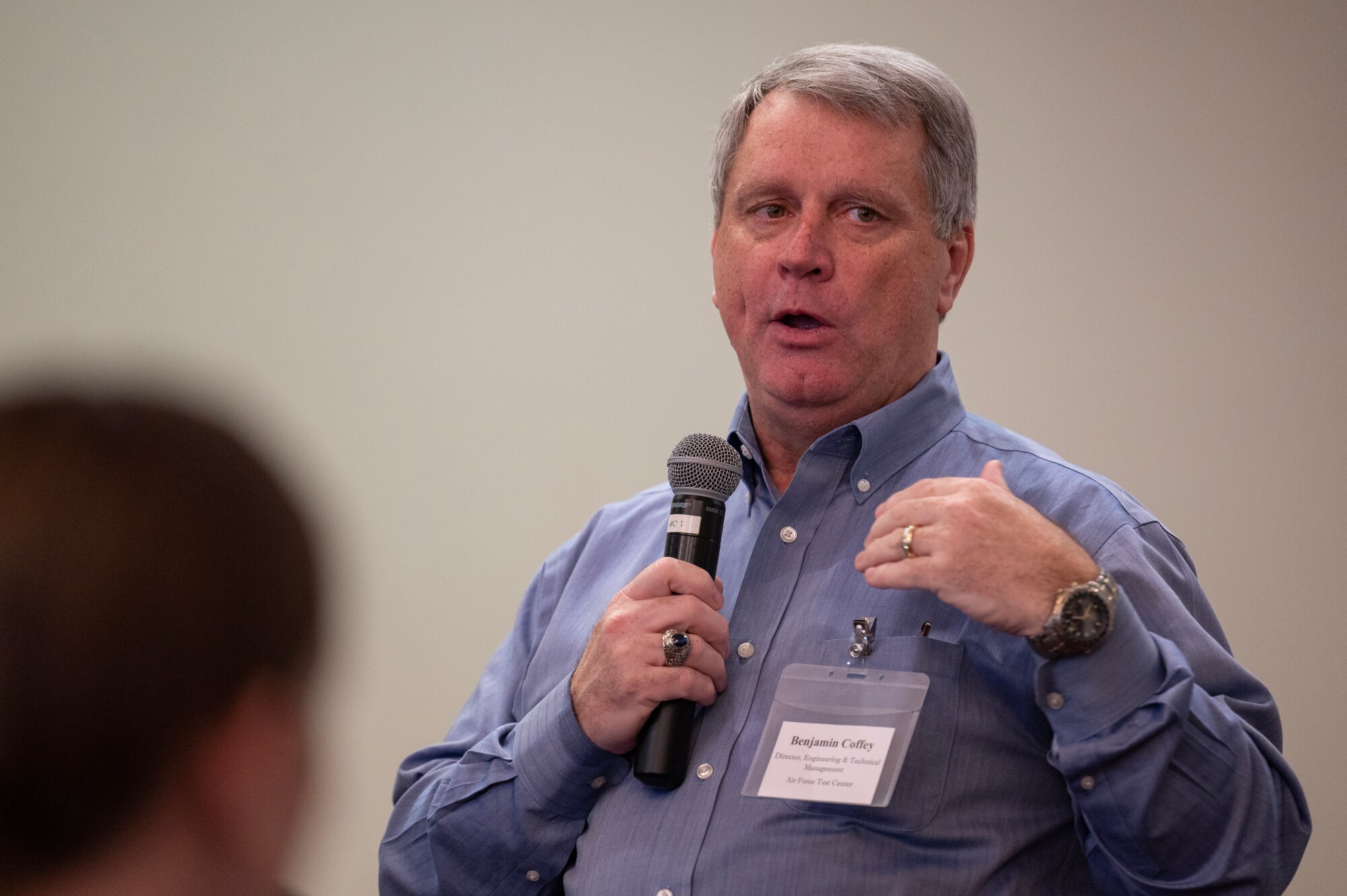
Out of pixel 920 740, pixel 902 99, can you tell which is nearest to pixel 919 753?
pixel 920 740

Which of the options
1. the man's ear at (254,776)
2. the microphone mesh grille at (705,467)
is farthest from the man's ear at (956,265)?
the man's ear at (254,776)

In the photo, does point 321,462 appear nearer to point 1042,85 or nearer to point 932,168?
point 932,168

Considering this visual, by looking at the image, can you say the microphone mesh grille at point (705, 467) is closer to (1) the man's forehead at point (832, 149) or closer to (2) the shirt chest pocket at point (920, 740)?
(2) the shirt chest pocket at point (920, 740)

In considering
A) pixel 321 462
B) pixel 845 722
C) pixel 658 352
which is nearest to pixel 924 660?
pixel 845 722

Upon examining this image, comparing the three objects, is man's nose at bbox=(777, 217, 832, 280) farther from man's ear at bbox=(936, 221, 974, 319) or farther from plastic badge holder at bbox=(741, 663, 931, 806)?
plastic badge holder at bbox=(741, 663, 931, 806)

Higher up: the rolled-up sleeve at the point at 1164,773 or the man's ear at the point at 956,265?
the man's ear at the point at 956,265

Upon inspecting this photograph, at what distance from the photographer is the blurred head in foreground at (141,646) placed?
61 centimetres

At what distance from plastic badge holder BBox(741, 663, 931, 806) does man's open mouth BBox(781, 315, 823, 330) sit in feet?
1.78

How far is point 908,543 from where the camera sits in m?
1.35

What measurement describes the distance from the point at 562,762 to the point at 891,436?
28.3 inches

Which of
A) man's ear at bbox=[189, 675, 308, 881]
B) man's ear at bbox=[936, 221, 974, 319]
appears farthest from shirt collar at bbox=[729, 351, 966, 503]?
man's ear at bbox=[189, 675, 308, 881]

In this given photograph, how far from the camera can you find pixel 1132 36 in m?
2.66

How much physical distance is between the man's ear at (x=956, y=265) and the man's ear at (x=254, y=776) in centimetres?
147

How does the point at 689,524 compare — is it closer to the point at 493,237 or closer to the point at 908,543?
the point at 908,543
